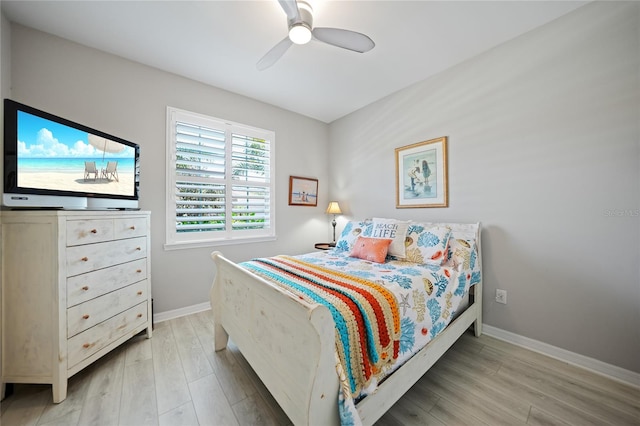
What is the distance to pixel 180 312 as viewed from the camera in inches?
101

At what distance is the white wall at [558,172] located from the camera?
5.24 feet

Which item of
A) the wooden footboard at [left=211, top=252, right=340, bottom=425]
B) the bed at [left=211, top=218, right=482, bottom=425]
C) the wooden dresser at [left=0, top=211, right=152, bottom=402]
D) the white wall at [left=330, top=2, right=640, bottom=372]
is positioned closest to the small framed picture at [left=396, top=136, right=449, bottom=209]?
the white wall at [left=330, top=2, right=640, bottom=372]

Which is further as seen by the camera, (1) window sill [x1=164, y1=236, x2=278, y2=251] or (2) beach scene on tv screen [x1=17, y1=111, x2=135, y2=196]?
(1) window sill [x1=164, y1=236, x2=278, y2=251]

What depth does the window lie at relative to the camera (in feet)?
8.46

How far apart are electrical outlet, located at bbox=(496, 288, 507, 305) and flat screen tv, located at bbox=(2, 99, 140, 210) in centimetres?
345

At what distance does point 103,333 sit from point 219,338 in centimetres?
79

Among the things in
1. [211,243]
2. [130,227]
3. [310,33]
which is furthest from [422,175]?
[130,227]

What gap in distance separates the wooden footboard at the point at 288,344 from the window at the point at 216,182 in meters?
1.29

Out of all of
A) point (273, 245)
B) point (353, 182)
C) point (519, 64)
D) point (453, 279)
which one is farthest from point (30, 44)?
point (519, 64)

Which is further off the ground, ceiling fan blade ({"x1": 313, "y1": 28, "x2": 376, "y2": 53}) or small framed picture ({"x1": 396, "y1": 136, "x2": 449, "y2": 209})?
ceiling fan blade ({"x1": 313, "y1": 28, "x2": 376, "y2": 53})

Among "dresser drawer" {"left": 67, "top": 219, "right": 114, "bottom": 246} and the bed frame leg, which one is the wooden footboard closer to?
the bed frame leg

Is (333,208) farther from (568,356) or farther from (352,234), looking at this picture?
(568,356)

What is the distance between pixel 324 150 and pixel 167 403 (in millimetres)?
3472

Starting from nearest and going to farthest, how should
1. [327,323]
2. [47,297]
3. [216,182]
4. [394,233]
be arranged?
[327,323] < [47,297] < [394,233] < [216,182]
